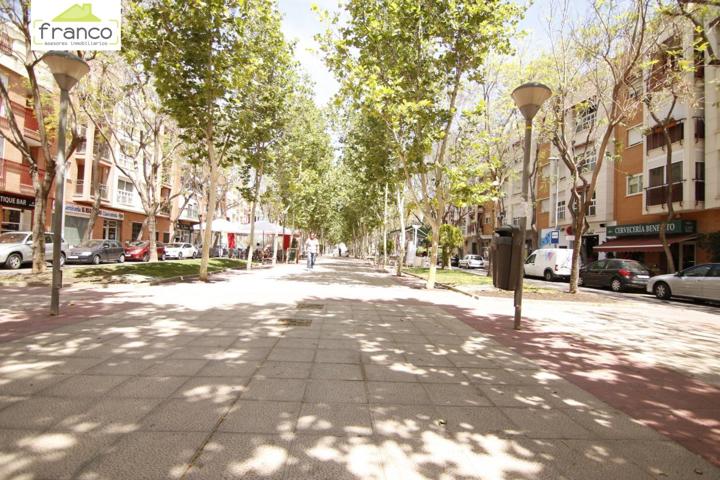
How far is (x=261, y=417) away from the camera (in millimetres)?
3211

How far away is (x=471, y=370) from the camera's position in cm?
481

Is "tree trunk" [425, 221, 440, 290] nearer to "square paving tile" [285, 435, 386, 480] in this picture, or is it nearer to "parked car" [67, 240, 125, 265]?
"square paving tile" [285, 435, 386, 480]

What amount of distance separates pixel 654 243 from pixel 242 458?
2707 centimetres

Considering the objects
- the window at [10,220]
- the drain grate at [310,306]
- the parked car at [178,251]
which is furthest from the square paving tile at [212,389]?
the parked car at [178,251]

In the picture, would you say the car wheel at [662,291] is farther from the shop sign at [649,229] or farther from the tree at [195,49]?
the tree at [195,49]

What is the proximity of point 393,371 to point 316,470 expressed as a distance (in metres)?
2.13

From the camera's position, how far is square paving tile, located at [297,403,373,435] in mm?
3068

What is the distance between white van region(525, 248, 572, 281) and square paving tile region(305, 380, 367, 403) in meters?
22.9

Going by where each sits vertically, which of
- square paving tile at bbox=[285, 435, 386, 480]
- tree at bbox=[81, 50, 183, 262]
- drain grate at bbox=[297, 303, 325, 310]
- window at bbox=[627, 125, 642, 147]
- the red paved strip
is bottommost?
the red paved strip

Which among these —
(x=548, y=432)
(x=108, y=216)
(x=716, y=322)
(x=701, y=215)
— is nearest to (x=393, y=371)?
(x=548, y=432)

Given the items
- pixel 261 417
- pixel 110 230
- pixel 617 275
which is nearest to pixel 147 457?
pixel 261 417

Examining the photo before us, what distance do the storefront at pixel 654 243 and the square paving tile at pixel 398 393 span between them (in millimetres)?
21570

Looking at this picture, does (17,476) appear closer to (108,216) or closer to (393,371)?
(393,371)

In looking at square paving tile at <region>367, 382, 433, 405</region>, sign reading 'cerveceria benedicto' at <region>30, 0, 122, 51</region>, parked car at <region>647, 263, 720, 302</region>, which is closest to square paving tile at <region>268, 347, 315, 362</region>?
square paving tile at <region>367, 382, 433, 405</region>
